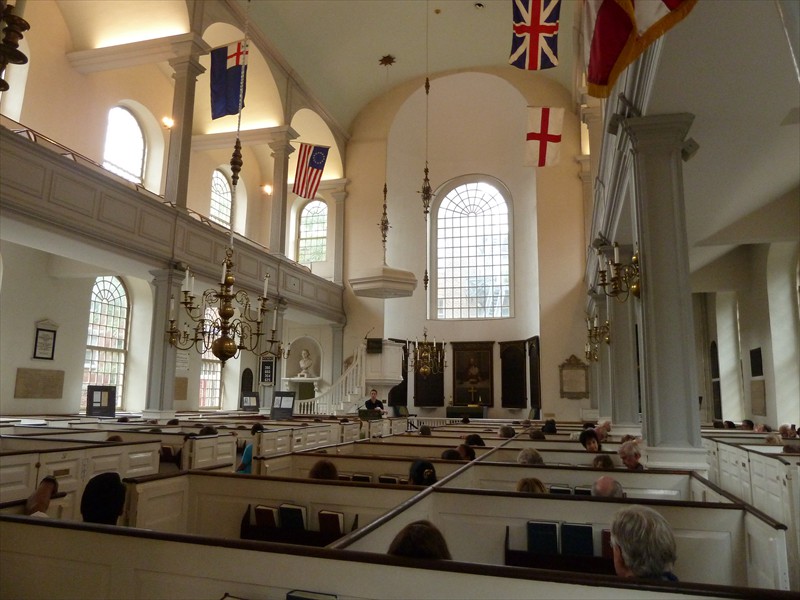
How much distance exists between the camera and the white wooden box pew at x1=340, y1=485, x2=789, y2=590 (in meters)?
2.91

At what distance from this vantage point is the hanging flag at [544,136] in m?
10.4

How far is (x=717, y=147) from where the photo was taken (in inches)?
256

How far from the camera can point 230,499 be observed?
424 centimetres

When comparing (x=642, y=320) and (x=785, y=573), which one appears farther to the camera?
(x=642, y=320)

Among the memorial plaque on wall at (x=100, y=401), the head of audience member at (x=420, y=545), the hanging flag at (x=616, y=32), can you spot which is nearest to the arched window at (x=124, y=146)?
the memorial plaque on wall at (x=100, y=401)

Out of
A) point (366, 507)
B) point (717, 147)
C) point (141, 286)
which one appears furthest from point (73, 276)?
point (717, 147)

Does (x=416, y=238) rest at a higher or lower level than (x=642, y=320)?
higher

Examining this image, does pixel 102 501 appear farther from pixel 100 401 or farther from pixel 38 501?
pixel 100 401

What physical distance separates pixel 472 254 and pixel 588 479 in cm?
1603

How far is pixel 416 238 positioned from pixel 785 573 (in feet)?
59.5

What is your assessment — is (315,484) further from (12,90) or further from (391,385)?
(391,385)

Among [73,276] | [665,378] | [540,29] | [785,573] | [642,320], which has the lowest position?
[785,573]

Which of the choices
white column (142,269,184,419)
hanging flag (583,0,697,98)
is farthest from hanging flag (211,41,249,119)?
hanging flag (583,0,697,98)

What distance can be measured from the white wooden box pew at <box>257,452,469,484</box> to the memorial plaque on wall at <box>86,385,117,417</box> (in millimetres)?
6869
